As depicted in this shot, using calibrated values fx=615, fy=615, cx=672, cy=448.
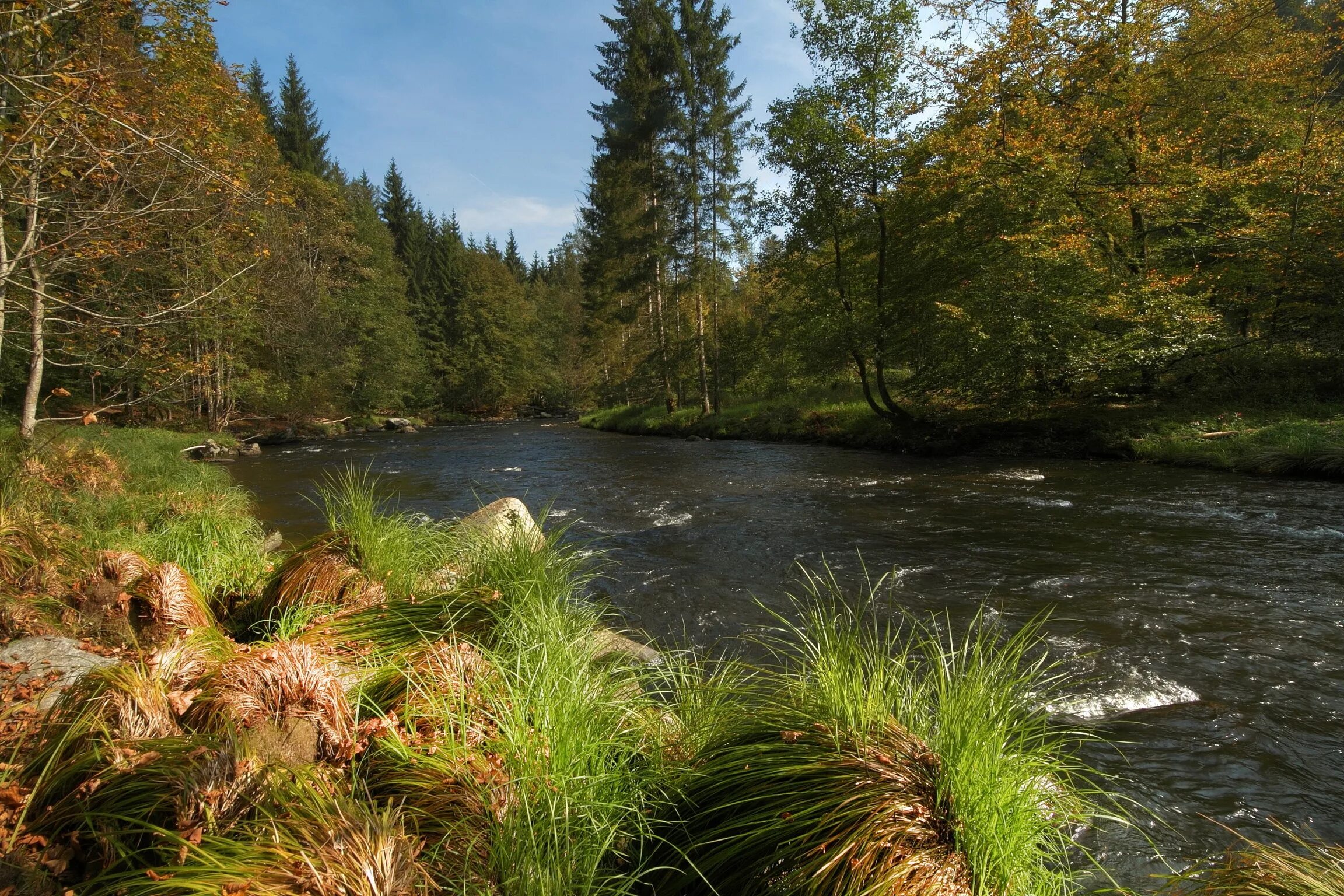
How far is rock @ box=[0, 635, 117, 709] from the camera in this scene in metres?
2.72

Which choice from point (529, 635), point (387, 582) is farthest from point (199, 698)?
point (387, 582)

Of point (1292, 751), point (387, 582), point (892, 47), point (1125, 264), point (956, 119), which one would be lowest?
point (1292, 751)

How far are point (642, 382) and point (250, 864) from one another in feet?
93.9

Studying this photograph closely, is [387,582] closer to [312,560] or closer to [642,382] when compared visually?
[312,560]

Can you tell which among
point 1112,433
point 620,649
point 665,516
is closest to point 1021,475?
point 1112,433

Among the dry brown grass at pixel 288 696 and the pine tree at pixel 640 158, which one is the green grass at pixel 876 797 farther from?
the pine tree at pixel 640 158

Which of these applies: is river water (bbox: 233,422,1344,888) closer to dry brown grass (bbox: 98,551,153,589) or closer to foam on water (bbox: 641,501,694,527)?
foam on water (bbox: 641,501,694,527)

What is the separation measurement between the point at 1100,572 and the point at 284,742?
6.96 meters

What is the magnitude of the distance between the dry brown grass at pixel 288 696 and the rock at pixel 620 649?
3.88 feet

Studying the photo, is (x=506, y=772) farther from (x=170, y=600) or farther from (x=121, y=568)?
(x=121, y=568)

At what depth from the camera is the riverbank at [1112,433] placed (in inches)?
401

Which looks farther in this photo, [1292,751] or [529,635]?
[1292,751]

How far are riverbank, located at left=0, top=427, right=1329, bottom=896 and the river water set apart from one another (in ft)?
2.16

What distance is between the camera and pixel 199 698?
90.2 inches
